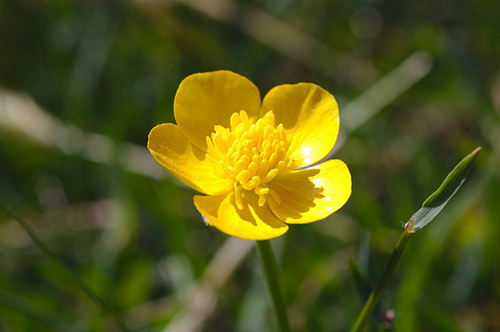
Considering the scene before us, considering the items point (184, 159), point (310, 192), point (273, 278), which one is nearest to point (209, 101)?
point (184, 159)

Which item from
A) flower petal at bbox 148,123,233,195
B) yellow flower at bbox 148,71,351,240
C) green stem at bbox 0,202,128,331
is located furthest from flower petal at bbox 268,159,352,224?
green stem at bbox 0,202,128,331

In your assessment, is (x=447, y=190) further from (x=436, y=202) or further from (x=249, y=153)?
(x=249, y=153)

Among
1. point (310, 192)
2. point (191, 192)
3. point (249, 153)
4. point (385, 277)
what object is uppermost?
point (191, 192)

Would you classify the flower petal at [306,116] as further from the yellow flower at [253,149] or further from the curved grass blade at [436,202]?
the curved grass blade at [436,202]

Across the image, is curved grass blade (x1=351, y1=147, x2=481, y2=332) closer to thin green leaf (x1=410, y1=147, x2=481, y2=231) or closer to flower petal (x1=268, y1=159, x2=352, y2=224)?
thin green leaf (x1=410, y1=147, x2=481, y2=231)

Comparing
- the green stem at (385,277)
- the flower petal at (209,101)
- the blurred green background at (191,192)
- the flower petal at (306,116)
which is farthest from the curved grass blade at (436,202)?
the flower petal at (209,101)

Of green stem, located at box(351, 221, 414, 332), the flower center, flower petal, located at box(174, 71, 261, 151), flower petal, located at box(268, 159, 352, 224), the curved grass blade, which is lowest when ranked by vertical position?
green stem, located at box(351, 221, 414, 332)

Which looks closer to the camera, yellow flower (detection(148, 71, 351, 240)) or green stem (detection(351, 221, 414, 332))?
green stem (detection(351, 221, 414, 332))
